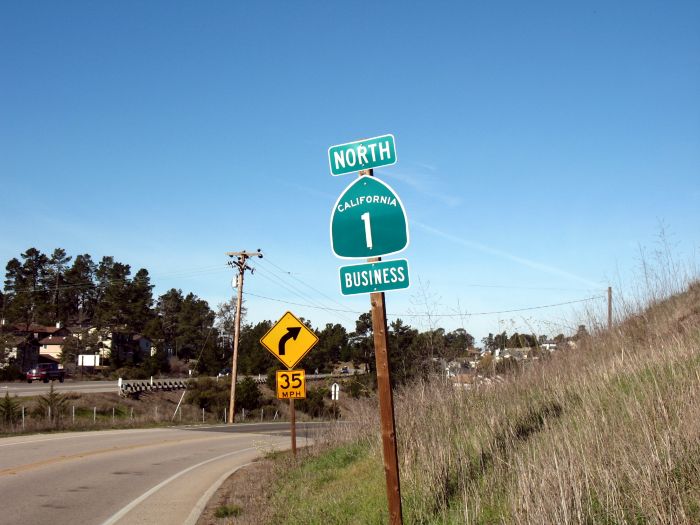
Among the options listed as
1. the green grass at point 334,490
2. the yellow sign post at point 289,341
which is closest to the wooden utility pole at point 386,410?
the green grass at point 334,490

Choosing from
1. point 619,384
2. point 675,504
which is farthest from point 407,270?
point 619,384

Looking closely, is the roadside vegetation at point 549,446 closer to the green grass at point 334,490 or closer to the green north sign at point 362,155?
the green grass at point 334,490

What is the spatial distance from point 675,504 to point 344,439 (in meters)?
9.02

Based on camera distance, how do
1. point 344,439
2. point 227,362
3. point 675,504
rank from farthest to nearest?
1. point 227,362
2. point 344,439
3. point 675,504

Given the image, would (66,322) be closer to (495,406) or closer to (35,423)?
(35,423)

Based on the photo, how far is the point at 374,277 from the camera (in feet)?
16.5

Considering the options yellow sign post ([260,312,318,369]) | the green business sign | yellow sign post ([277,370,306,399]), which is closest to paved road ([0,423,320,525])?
yellow sign post ([277,370,306,399])

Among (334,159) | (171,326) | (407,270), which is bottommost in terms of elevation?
(407,270)

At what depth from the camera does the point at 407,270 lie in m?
4.99

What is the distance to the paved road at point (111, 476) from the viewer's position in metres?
9.00

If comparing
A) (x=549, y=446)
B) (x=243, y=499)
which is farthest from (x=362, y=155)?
(x=243, y=499)

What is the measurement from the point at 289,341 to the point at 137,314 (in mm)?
84083

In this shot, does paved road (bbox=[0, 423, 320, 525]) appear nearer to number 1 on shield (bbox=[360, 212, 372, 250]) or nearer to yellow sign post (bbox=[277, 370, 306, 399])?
yellow sign post (bbox=[277, 370, 306, 399])

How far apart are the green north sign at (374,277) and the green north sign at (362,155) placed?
90cm
